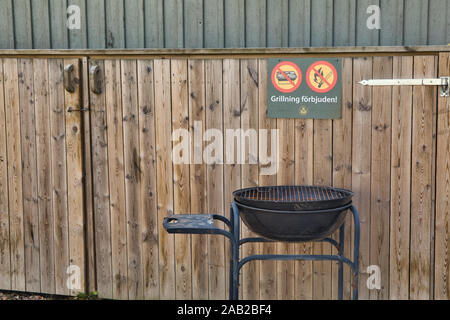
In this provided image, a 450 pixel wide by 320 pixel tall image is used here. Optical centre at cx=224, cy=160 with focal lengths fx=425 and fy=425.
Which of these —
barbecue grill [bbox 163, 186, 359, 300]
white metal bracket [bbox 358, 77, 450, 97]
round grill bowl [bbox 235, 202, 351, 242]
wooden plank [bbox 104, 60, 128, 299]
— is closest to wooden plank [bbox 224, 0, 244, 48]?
wooden plank [bbox 104, 60, 128, 299]

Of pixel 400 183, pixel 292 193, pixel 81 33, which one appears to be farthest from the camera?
pixel 81 33

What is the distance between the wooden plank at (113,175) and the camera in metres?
3.65

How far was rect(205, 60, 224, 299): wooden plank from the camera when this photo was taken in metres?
3.55

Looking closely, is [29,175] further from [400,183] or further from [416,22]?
[416,22]

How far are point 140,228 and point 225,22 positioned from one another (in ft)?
6.75

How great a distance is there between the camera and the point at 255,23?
13.1 feet

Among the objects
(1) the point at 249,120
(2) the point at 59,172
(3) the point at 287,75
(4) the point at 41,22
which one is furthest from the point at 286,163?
(4) the point at 41,22

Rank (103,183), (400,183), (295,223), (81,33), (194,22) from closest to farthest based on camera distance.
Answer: (295,223) → (400,183) → (103,183) → (194,22) → (81,33)

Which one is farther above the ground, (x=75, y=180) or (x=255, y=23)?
(x=255, y=23)

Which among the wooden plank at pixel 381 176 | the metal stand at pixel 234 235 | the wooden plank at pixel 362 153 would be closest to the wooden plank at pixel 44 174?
the metal stand at pixel 234 235

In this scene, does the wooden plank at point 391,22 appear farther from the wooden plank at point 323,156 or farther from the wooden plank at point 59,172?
the wooden plank at point 59,172

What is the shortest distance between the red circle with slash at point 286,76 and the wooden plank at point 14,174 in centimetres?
228

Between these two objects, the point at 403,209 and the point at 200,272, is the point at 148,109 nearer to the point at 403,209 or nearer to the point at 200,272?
the point at 200,272

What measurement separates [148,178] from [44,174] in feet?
3.14
